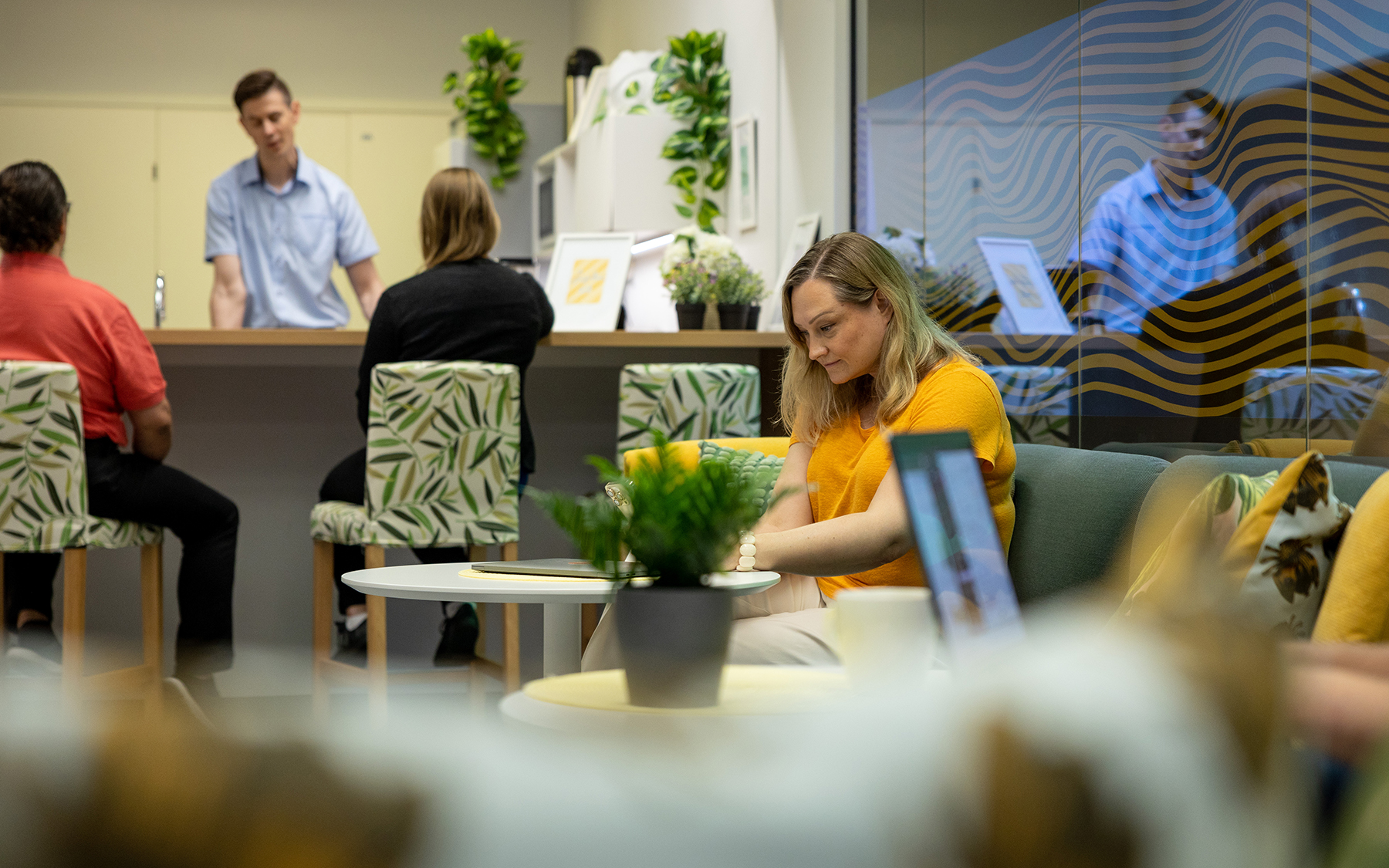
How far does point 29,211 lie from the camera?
327 centimetres

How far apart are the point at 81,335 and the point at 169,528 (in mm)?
586

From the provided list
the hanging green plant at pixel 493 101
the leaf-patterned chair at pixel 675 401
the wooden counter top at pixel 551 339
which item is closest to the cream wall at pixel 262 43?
the hanging green plant at pixel 493 101

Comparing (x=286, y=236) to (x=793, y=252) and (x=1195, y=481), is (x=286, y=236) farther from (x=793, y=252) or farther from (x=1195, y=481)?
(x=1195, y=481)

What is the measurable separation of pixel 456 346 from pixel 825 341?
134 centimetres

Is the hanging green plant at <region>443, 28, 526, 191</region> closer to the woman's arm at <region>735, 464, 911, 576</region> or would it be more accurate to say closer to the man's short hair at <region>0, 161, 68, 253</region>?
the man's short hair at <region>0, 161, 68, 253</region>

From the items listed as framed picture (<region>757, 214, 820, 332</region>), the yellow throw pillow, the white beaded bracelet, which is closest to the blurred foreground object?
the yellow throw pillow

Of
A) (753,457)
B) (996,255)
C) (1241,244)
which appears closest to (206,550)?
(753,457)

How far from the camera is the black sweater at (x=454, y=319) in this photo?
3314mm

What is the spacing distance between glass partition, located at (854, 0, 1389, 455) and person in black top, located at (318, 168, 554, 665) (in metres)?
1.25

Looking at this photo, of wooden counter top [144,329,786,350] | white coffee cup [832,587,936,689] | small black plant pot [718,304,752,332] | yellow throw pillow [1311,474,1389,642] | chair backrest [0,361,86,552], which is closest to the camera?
white coffee cup [832,587,936,689]

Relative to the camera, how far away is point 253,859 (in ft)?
0.85

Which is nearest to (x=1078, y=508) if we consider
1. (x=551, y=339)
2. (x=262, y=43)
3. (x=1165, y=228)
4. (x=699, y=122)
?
(x=1165, y=228)

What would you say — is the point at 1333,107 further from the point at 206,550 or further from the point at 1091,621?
the point at 206,550

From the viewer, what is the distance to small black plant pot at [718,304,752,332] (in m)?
4.05
